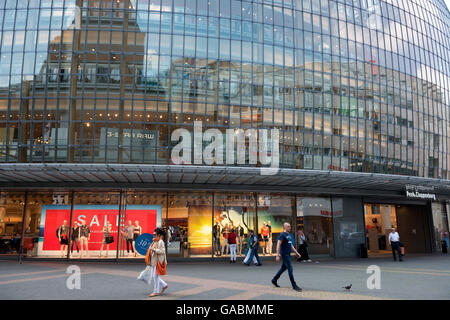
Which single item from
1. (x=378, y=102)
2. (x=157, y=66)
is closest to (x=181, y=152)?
(x=157, y=66)

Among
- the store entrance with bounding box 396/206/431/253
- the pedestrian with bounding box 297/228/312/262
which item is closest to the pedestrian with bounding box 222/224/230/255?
the pedestrian with bounding box 297/228/312/262

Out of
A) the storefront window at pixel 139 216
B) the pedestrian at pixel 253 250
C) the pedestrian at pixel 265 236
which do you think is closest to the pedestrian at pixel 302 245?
the pedestrian at pixel 265 236

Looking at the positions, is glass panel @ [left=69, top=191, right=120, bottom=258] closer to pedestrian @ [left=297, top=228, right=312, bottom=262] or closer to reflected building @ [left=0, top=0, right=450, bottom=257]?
reflected building @ [left=0, top=0, right=450, bottom=257]

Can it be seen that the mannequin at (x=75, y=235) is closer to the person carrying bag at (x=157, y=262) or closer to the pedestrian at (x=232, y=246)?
the pedestrian at (x=232, y=246)

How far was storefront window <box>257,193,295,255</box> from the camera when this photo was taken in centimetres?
2319

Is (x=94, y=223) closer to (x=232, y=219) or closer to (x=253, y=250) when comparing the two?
→ (x=232, y=219)

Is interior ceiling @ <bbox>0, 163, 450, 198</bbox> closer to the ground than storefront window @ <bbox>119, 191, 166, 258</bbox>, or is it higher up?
higher up

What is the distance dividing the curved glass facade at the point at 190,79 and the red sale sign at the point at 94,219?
2.92m

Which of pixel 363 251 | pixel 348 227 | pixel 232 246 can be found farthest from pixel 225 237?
pixel 363 251

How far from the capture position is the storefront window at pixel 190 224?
21828 mm

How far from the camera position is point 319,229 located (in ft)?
82.5

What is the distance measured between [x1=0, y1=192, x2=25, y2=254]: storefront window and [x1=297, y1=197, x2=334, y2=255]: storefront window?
1724cm

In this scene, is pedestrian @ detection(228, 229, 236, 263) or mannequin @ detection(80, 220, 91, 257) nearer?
pedestrian @ detection(228, 229, 236, 263)
